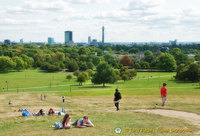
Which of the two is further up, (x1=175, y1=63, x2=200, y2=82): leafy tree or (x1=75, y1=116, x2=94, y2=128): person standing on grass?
(x1=75, y1=116, x2=94, y2=128): person standing on grass

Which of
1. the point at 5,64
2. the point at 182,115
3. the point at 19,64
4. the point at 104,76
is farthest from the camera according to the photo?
the point at 19,64

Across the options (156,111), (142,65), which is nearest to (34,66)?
(142,65)

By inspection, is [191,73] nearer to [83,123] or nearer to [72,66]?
[72,66]

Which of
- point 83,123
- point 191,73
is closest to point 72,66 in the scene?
point 191,73

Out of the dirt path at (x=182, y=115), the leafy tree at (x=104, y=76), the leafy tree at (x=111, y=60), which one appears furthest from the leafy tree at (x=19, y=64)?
the dirt path at (x=182, y=115)

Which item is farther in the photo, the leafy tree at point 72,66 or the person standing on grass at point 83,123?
the leafy tree at point 72,66

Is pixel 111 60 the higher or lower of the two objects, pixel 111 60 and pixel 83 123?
the higher

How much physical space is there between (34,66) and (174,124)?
412 feet

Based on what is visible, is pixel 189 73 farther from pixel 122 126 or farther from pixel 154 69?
pixel 122 126

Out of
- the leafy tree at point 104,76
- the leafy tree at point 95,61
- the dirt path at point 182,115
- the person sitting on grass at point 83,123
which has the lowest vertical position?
the leafy tree at point 104,76

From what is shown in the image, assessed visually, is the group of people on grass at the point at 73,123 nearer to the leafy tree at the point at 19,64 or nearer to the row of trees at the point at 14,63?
the row of trees at the point at 14,63

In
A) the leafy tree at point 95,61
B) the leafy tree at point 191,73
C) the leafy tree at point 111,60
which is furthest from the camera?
the leafy tree at point 95,61

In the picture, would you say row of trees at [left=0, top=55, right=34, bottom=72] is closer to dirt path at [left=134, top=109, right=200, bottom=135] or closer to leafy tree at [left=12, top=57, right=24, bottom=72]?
leafy tree at [left=12, top=57, right=24, bottom=72]

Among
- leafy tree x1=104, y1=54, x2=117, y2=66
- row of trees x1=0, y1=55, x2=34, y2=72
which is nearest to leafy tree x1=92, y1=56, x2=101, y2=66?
leafy tree x1=104, y1=54, x2=117, y2=66
